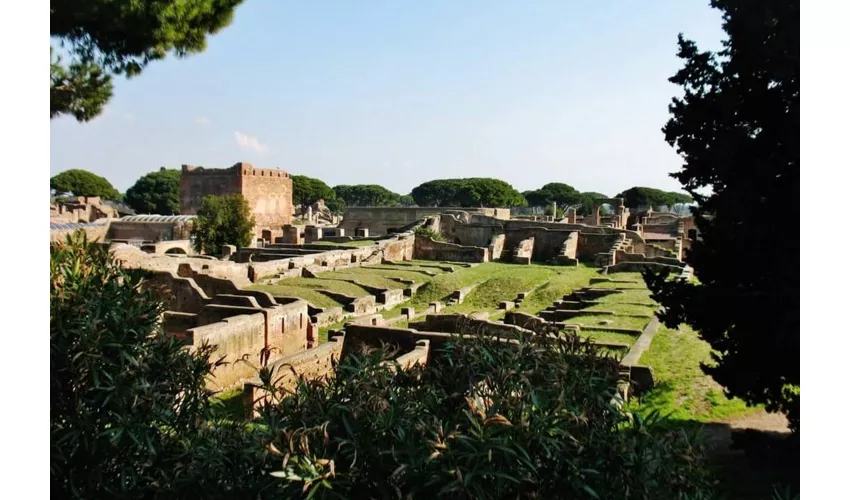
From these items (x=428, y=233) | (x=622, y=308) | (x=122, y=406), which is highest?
(x=428, y=233)

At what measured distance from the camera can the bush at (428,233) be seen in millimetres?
37475

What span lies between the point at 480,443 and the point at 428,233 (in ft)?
111

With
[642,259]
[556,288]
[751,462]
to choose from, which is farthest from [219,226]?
[751,462]

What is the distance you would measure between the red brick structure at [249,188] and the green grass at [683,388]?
42.4m

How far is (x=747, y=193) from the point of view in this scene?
7617mm

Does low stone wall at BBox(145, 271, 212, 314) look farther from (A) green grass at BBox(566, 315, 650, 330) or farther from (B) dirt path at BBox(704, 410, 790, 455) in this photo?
(B) dirt path at BBox(704, 410, 790, 455)

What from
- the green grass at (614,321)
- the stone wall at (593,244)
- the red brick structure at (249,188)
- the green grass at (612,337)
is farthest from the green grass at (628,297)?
the red brick structure at (249,188)

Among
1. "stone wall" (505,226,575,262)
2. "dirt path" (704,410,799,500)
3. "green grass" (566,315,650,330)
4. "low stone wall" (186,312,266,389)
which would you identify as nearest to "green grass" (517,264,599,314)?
"green grass" (566,315,650,330)

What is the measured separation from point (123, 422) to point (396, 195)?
110m

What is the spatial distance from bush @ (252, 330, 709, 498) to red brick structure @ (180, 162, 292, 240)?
48.7m

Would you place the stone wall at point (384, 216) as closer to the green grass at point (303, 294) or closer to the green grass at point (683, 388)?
the green grass at point (303, 294)

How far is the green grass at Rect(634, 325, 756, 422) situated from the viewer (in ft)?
34.7

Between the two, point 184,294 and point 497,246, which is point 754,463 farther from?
point 497,246

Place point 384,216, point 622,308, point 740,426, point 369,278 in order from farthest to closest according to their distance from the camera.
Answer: point 384,216, point 369,278, point 622,308, point 740,426
